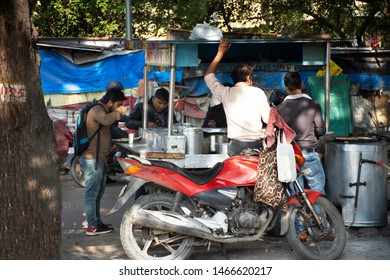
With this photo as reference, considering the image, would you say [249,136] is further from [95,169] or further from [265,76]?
[265,76]

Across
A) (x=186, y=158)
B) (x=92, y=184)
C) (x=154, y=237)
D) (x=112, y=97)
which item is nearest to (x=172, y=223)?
(x=154, y=237)

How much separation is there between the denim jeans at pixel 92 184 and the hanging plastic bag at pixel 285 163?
2354 mm

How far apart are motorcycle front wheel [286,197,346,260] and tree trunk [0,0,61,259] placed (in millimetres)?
3079

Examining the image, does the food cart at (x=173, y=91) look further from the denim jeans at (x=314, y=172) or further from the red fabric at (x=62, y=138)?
the red fabric at (x=62, y=138)

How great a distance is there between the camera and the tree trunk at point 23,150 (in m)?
4.25

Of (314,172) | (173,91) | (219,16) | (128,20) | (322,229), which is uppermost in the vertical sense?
(219,16)

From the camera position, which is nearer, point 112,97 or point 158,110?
point 112,97

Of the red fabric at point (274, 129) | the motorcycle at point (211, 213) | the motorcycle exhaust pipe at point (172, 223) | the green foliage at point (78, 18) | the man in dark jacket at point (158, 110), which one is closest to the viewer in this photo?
the motorcycle exhaust pipe at point (172, 223)

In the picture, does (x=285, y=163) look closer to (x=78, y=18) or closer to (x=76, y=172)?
(x=76, y=172)

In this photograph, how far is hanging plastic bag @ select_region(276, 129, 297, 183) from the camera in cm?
670

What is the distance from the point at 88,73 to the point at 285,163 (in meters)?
10.1

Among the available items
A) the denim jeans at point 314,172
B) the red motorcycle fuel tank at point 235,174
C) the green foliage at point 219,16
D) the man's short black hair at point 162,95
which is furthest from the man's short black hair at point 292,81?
the green foliage at point 219,16

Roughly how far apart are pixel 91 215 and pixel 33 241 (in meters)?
3.79

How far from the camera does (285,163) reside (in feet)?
22.0
